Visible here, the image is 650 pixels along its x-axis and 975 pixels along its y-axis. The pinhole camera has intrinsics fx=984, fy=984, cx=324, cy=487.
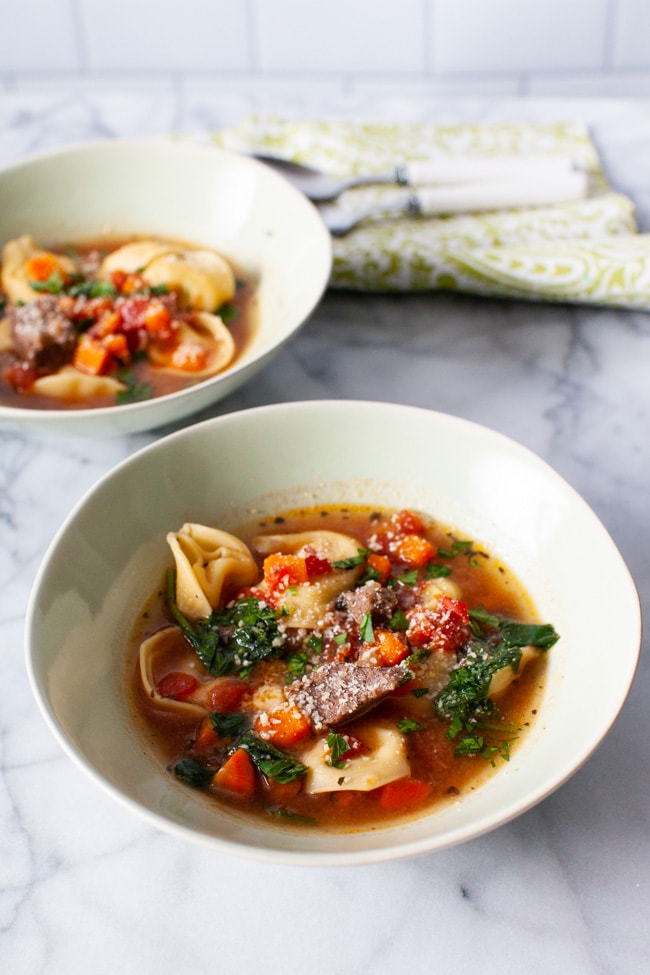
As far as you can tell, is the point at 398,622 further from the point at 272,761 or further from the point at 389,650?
the point at 272,761

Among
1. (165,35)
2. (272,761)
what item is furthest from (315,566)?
(165,35)

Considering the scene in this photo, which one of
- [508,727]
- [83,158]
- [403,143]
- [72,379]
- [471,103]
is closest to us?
[508,727]

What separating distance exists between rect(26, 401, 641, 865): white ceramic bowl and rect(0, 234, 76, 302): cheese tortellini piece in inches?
66.1

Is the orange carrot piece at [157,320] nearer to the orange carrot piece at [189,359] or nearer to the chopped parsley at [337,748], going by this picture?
the orange carrot piece at [189,359]

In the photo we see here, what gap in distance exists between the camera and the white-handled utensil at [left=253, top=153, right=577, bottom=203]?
170 inches

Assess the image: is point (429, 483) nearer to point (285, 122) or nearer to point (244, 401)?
point (244, 401)

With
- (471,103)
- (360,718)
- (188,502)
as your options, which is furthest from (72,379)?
(471,103)

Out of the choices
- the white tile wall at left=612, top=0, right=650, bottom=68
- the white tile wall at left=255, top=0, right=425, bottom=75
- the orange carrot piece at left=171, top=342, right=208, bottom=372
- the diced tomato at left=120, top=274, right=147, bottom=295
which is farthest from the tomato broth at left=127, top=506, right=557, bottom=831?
the white tile wall at left=612, top=0, right=650, bottom=68

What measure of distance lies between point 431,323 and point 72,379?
1.50m

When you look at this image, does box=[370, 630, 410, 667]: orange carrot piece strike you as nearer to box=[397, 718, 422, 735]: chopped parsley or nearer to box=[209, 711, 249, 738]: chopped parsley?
box=[397, 718, 422, 735]: chopped parsley

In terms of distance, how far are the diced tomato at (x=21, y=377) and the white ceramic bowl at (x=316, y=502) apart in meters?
1.11

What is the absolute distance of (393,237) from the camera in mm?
4184

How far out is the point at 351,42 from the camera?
7.43 metres

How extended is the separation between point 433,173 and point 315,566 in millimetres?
2319
